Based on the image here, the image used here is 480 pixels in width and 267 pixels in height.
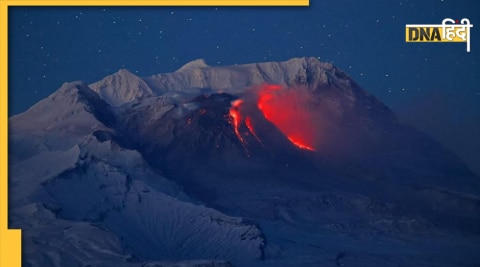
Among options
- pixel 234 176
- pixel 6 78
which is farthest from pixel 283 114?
pixel 6 78

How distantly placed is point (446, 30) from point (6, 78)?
3.91 meters

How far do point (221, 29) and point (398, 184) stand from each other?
215 cm

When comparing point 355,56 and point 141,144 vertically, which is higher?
point 355,56

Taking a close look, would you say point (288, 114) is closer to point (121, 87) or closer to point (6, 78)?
point (121, 87)

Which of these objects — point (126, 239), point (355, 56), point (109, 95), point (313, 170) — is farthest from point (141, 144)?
point (355, 56)

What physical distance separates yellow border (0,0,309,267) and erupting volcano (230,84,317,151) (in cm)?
92

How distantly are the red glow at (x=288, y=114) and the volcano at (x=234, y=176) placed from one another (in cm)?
1

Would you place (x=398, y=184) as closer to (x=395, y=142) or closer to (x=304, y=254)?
(x=395, y=142)

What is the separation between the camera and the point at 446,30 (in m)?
7.42

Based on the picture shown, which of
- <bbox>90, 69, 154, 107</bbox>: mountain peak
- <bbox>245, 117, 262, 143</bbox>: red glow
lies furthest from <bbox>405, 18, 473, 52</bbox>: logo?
<bbox>90, 69, 154, 107</bbox>: mountain peak

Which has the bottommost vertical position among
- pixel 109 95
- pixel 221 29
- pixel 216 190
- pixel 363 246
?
pixel 363 246

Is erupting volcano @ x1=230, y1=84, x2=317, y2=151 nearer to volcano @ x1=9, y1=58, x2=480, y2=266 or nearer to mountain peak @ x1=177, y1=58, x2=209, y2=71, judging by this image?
volcano @ x1=9, y1=58, x2=480, y2=266

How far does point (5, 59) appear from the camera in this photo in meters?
7.06

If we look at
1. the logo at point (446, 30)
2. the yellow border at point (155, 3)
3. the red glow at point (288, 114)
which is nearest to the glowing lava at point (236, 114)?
the red glow at point (288, 114)
